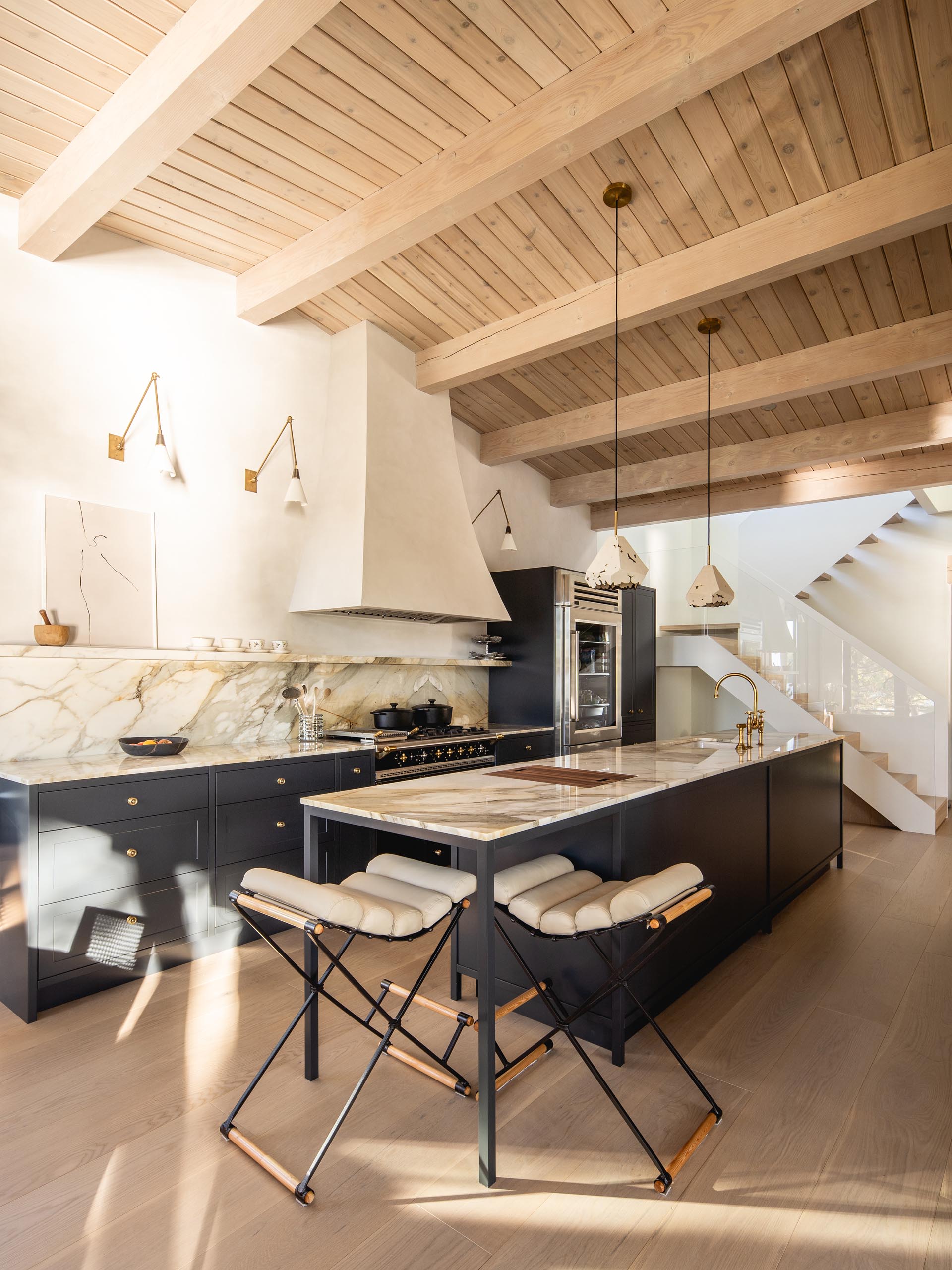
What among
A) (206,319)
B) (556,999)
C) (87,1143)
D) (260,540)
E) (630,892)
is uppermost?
(206,319)

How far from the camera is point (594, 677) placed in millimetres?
6004

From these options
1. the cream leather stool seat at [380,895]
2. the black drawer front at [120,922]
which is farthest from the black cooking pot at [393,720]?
the cream leather stool seat at [380,895]

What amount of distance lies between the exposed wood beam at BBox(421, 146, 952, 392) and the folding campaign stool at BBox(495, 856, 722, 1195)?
275 centimetres

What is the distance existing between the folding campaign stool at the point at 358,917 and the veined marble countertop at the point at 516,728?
2.82m

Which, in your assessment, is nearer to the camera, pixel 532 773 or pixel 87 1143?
pixel 87 1143

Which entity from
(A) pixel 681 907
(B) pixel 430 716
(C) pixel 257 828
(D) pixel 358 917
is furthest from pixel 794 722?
(D) pixel 358 917

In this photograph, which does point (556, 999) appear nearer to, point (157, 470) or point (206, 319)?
point (157, 470)

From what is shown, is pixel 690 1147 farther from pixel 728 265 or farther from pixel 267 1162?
pixel 728 265

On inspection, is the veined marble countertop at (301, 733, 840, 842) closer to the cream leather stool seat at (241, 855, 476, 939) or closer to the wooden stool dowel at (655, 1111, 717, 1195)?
the cream leather stool seat at (241, 855, 476, 939)

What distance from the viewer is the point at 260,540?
4203 mm

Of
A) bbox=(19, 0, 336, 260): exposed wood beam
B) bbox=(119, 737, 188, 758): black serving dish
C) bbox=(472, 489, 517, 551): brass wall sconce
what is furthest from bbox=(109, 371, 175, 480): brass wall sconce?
bbox=(472, 489, 517, 551): brass wall sconce

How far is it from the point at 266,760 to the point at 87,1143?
5.49 feet

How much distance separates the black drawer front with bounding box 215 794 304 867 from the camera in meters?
3.28

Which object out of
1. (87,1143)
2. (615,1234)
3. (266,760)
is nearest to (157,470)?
(266,760)
